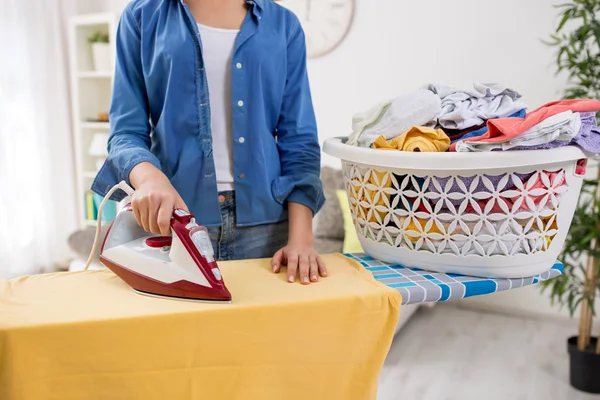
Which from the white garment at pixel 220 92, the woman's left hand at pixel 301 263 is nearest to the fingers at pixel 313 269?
the woman's left hand at pixel 301 263

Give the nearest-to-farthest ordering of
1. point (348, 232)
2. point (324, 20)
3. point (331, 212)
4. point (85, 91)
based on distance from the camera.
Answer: point (348, 232) < point (331, 212) < point (324, 20) < point (85, 91)

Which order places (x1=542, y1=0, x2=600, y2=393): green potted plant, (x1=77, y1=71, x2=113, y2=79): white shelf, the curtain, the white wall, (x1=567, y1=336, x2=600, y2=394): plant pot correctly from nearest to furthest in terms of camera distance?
(x1=542, y1=0, x2=600, y2=393): green potted plant → (x1=567, y1=336, x2=600, y2=394): plant pot → the white wall → the curtain → (x1=77, y1=71, x2=113, y2=79): white shelf

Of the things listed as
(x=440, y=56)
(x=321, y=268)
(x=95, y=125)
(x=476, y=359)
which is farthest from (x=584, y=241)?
(x=95, y=125)

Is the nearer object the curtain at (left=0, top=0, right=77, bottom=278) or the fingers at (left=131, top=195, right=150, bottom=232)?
the fingers at (left=131, top=195, right=150, bottom=232)

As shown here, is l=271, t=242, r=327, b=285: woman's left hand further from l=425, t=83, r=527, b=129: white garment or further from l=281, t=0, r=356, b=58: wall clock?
l=281, t=0, r=356, b=58: wall clock

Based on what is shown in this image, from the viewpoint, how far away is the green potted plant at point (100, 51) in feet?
11.8

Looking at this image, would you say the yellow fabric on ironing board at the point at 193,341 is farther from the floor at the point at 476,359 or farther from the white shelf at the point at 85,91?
the white shelf at the point at 85,91

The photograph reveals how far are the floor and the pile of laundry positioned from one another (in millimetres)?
1458

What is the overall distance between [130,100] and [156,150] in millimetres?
102

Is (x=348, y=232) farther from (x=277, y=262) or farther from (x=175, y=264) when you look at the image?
(x=175, y=264)

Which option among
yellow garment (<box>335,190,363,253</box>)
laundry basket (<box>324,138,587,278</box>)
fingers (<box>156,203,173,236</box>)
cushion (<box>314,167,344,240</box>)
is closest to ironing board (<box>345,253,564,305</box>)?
laundry basket (<box>324,138,587,278</box>)

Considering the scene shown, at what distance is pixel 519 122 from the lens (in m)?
0.87

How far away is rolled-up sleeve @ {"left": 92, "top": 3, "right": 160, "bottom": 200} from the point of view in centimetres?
92

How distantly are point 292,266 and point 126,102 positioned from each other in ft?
1.37
